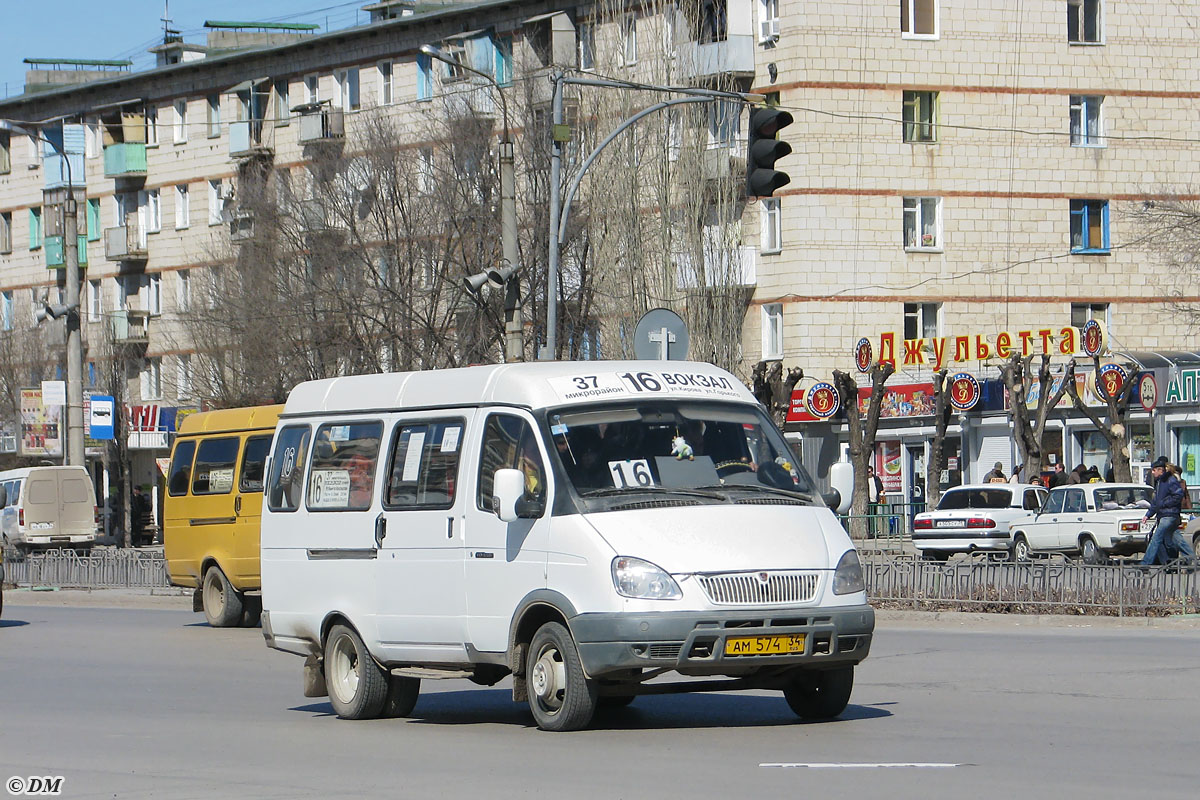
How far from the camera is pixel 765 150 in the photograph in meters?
20.4

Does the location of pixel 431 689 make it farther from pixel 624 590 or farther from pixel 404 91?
pixel 404 91

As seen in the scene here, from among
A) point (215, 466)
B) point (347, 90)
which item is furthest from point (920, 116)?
point (215, 466)

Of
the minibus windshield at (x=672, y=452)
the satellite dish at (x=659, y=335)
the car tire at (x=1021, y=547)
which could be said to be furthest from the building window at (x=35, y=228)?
the minibus windshield at (x=672, y=452)

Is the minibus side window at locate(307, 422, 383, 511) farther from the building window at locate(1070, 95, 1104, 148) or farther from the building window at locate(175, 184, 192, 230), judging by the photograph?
the building window at locate(175, 184, 192, 230)

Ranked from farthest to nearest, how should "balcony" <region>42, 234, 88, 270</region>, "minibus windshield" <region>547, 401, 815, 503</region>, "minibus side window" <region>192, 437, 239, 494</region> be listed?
"balcony" <region>42, 234, 88, 270</region> < "minibus side window" <region>192, 437, 239, 494</region> < "minibus windshield" <region>547, 401, 815, 503</region>

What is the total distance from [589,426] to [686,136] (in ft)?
124

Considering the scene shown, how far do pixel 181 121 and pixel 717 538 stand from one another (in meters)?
62.2

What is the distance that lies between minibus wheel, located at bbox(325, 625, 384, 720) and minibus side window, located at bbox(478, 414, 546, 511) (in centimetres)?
167

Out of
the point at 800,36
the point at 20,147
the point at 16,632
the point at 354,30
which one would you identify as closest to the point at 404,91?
the point at 354,30

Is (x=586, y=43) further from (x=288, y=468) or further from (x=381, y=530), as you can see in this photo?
(x=381, y=530)

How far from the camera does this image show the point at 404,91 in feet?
202

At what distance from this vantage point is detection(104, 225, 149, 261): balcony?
72500 millimetres

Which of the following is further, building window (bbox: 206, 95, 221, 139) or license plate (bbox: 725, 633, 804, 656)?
building window (bbox: 206, 95, 221, 139)

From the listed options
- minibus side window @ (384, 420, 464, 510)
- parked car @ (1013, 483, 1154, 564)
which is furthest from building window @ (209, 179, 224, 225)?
minibus side window @ (384, 420, 464, 510)
